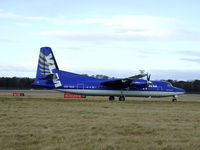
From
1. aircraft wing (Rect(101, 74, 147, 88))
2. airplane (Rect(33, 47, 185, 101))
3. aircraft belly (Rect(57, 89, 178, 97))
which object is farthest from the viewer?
aircraft wing (Rect(101, 74, 147, 88))

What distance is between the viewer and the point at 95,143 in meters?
9.59

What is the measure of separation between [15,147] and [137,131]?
559 cm

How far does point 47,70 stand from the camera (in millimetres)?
37844

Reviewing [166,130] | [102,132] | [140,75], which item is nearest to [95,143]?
[102,132]

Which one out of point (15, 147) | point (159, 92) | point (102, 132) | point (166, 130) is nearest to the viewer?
point (15, 147)

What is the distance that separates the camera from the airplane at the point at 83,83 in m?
37.2

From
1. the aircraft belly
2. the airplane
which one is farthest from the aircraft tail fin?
the aircraft belly

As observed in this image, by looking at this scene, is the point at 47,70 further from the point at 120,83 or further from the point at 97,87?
the point at 120,83

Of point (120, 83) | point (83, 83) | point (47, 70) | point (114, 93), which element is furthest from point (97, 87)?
point (47, 70)

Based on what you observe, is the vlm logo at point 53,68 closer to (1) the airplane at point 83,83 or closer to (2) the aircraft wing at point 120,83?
(1) the airplane at point 83,83

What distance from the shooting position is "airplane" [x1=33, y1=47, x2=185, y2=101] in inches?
1467

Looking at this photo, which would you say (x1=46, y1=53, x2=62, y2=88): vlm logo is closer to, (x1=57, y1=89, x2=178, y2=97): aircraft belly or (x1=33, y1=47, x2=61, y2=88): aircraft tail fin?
(x1=33, y1=47, x2=61, y2=88): aircraft tail fin

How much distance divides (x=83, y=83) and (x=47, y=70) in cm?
511

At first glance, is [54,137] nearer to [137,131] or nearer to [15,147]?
[15,147]
